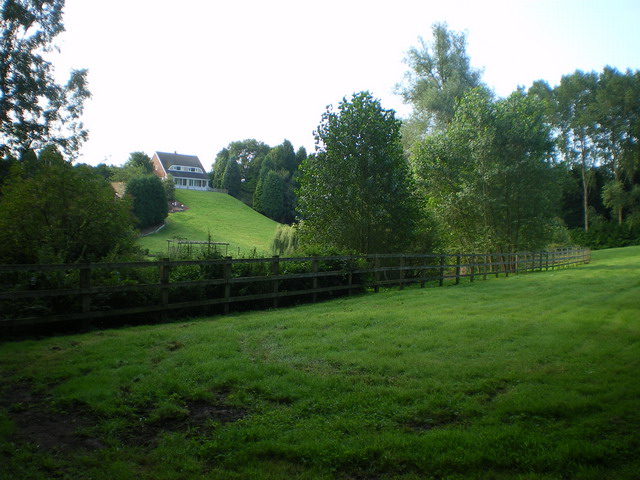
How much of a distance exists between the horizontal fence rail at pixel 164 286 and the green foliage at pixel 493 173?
54.9 feet

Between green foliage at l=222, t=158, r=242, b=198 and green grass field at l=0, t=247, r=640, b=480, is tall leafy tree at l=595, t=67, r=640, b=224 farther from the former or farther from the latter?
green foliage at l=222, t=158, r=242, b=198

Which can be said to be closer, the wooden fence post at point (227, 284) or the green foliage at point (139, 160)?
the wooden fence post at point (227, 284)

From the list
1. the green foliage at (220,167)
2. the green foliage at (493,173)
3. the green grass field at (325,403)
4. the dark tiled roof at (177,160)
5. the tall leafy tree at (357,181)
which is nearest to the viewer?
the green grass field at (325,403)

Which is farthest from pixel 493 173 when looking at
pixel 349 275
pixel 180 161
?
pixel 180 161

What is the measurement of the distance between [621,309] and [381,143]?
38.5ft

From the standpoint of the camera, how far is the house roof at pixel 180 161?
297 ft

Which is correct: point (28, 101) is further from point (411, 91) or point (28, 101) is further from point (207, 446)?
point (411, 91)

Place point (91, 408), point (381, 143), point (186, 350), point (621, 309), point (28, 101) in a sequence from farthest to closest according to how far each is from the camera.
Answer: point (28, 101) < point (381, 143) < point (621, 309) < point (186, 350) < point (91, 408)

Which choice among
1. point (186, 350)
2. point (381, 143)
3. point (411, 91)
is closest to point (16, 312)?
point (186, 350)

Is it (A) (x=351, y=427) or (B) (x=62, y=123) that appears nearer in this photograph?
(A) (x=351, y=427)

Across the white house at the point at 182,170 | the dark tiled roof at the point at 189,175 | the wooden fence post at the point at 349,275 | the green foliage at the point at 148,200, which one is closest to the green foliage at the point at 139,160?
the green foliage at the point at 148,200

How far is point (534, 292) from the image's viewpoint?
529 inches

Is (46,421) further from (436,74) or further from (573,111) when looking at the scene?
(573,111)

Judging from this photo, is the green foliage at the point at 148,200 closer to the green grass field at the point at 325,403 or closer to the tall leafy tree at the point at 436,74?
the tall leafy tree at the point at 436,74
